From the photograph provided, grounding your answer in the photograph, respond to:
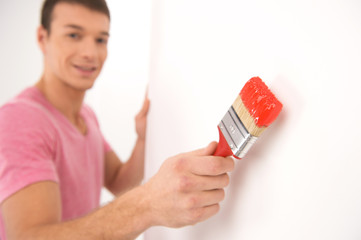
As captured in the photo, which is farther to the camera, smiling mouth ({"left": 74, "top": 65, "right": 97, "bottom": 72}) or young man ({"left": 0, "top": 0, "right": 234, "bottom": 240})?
smiling mouth ({"left": 74, "top": 65, "right": 97, "bottom": 72})

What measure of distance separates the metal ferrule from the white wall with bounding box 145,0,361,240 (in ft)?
0.15

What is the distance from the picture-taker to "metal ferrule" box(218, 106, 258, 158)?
0.35m

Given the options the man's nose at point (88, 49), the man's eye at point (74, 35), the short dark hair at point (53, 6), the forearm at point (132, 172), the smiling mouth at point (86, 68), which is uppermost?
the short dark hair at point (53, 6)

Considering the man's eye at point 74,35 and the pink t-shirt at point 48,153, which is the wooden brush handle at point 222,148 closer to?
the pink t-shirt at point 48,153

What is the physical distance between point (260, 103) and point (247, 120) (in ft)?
0.08

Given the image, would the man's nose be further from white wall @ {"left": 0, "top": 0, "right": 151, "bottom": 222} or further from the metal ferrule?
the metal ferrule

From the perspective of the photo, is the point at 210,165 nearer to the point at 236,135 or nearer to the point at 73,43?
the point at 236,135

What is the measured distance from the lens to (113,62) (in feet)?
4.75

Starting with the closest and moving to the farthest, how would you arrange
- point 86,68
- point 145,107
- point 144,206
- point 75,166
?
point 144,206 < point 145,107 < point 75,166 < point 86,68

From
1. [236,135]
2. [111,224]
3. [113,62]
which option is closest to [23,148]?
[111,224]

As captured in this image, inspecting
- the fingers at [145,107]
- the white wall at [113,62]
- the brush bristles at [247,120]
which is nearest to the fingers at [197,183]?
the brush bristles at [247,120]

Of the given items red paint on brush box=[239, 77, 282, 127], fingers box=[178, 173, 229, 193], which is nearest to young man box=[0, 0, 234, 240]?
fingers box=[178, 173, 229, 193]

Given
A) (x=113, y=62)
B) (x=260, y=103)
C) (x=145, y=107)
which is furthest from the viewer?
(x=113, y=62)

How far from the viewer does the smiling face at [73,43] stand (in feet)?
3.19
